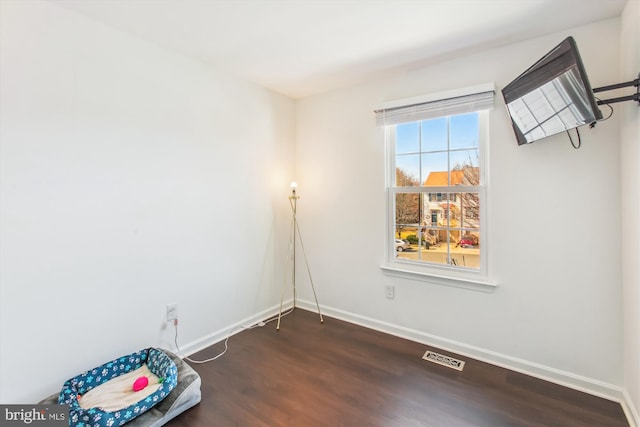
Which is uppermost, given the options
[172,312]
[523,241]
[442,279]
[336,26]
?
[336,26]

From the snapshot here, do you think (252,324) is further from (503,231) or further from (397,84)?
(397,84)

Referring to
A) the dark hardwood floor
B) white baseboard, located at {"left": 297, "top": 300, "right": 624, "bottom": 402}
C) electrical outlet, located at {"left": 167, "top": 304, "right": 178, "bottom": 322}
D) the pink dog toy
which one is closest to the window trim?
white baseboard, located at {"left": 297, "top": 300, "right": 624, "bottom": 402}

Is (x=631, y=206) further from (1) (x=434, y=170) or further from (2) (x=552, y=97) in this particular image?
(1) (x=434, y=170)

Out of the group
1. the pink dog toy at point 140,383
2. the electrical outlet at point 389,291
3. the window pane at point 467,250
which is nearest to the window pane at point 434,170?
the window pane at point 467,250

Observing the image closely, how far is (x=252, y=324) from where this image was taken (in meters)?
3.06

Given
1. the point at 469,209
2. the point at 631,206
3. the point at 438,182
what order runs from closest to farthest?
the point at 631,206 → the point at 469,209 → the point at 438,182

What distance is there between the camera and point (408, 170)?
2846 millimetres

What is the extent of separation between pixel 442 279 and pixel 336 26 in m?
2.15

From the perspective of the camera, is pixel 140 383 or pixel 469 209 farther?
pixel 469 209

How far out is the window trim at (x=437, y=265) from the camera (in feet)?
7.95

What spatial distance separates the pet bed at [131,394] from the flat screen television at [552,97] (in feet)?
9.05

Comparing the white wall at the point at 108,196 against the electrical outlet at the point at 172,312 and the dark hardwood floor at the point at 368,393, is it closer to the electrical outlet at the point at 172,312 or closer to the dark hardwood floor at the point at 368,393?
the electrical outlet at the point at 172,312

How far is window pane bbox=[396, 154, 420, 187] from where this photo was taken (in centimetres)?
280

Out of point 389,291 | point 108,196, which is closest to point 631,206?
point 389,291
